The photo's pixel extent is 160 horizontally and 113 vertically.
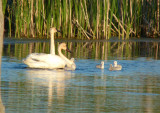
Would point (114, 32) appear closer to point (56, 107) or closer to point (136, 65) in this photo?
point (136, 65)

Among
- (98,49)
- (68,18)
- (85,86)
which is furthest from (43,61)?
(68,18)

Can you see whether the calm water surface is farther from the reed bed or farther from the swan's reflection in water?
the reed bed

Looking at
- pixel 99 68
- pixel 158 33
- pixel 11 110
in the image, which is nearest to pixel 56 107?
pixel 11 110

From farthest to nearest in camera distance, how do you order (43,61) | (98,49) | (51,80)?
(98,49), (43,61), (51,80)

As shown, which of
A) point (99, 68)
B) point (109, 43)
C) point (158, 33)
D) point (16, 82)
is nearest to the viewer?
point (16, 82)

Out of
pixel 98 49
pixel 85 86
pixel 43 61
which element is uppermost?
pixel 98 49

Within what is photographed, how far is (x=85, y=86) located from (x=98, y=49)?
8.56 m

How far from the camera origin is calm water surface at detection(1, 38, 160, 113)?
7363 mm

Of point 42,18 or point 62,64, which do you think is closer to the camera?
point 62,64

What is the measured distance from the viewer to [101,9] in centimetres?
2116

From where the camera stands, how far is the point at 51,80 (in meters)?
10.3

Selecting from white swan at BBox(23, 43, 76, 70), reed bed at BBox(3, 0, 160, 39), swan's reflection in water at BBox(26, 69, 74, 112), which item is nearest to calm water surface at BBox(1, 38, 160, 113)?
swan's reflection in water at BBox(26, 69, 74, 112)

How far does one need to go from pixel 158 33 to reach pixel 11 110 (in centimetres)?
1638

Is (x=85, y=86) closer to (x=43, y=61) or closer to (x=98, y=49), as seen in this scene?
(x=43, y=61)
